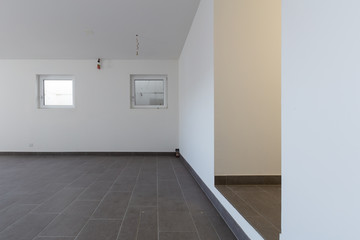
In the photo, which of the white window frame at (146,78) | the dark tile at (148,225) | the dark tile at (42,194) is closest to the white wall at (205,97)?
the dark tile at (148,225)

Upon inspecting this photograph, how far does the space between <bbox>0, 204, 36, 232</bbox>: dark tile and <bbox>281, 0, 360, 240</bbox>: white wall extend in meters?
2.26

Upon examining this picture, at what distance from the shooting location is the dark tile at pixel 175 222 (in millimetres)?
1763

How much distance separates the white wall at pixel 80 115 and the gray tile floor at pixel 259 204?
3.57m

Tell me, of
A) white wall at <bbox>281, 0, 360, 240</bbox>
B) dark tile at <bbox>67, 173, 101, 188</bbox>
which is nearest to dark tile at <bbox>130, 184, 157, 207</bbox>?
dark tile at <bbox>67, 173, 101, 188</bbox>

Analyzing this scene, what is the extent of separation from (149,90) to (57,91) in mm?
2532

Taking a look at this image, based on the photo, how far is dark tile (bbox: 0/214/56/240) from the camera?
1.66 m

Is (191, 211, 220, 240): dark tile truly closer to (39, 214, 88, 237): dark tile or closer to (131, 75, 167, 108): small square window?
(39, 214, 88, 237): dark tile

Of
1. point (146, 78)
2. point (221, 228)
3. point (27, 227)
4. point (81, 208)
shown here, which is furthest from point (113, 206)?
point (146, 78)

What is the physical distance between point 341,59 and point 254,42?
1.68m

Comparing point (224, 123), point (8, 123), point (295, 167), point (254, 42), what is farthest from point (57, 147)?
point (295, 167)

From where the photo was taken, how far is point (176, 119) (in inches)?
223

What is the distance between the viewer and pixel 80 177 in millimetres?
3412

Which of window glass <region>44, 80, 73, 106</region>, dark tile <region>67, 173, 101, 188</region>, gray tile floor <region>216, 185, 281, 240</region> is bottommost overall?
dark tile <region>67, 173, 101, 188</region>

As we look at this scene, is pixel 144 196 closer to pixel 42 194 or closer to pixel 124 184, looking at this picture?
pixel 124 184
